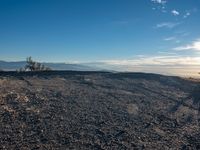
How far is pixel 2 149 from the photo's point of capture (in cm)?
1191

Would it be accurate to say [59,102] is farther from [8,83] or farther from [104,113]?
[8,83]

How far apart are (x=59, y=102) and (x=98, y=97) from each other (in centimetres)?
329

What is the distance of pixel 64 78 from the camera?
2833 cm

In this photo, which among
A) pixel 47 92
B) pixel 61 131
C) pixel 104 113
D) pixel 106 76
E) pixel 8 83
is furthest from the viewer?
pixel 106 76

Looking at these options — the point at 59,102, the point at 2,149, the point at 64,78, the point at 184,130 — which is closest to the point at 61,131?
the point at 2,149

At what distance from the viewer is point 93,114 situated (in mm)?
17281

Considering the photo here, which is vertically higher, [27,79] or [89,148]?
[27,79]

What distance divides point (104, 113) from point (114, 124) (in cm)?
180

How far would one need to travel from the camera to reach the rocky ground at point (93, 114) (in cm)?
1345

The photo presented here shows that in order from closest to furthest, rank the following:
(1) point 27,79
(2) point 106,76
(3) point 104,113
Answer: (3) point 104,113, (1) point 27,79, (2) point 106,76

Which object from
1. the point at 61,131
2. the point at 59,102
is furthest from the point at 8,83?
the point at 61,131

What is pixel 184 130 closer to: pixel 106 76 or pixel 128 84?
pixel 128 84

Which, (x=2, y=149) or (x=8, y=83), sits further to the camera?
(x=8, y=83)

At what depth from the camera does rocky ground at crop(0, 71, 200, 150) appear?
530 inches
